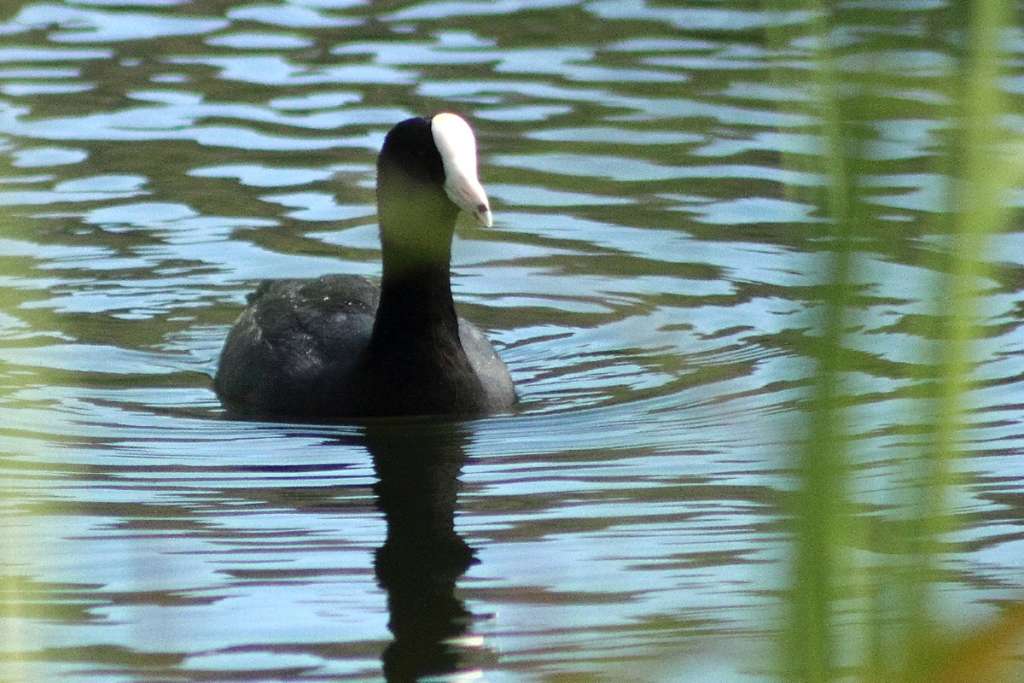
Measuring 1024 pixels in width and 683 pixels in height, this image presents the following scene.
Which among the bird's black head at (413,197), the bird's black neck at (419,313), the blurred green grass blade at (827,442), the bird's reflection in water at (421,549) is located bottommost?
the bird's reflection in water at (421,549)

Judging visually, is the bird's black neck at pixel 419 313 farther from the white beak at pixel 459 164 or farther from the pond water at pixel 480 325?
the white beak at pixel 459 164

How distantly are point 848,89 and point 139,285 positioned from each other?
6072 millimetres

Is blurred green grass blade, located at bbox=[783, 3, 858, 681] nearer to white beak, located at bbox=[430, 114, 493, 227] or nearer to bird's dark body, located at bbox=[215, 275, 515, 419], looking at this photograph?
white beak, located at bbox=[430, 114, 493, 227]

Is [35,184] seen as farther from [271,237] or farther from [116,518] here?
[116,518]

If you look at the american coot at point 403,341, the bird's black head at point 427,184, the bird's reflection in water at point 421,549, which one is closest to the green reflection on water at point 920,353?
the bird's reflection in water at point 421,549

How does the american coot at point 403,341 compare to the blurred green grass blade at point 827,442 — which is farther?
the american coot at point 403,341

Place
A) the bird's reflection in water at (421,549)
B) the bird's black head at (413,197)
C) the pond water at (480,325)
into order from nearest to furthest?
1. the pond water at (480,325)
2. the bird's reflection in water at (421,549)
3. the bird's black head at (413,197)

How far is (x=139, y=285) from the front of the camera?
22.0 ft

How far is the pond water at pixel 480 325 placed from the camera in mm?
2525

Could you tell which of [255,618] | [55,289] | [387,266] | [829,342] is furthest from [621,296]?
[829,342]

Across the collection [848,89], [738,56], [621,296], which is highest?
[848,89]

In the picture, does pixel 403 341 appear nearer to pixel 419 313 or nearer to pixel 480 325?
pixel 419 313

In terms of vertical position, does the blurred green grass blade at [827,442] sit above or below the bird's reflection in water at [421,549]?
above

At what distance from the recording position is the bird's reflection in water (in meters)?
3.27
